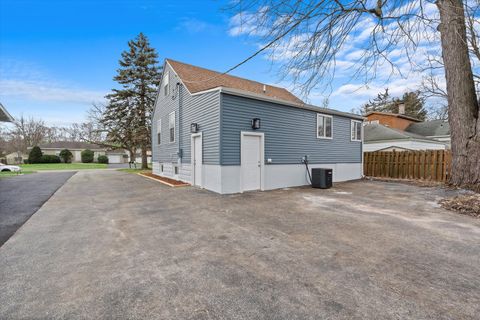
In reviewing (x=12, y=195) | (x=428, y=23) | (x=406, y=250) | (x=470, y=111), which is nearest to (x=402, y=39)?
(x=428, y=23)

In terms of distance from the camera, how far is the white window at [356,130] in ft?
39.4

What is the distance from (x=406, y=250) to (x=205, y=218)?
3533 mm

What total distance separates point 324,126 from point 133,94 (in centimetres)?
1710

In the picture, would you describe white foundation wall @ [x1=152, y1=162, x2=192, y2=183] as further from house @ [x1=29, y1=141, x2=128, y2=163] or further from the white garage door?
the white garage door

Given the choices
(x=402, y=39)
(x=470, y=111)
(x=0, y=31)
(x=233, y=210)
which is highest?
(x=0, y=31)

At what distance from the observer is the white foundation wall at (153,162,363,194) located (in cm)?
750

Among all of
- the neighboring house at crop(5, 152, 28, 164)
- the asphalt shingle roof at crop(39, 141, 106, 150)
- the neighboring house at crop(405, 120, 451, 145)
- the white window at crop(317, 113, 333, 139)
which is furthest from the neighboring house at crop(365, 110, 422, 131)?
the neighboring house at crop(5, 152, 28, 164)

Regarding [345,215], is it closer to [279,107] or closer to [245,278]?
[245,278]

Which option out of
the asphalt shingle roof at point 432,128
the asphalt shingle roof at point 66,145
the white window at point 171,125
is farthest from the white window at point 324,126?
the asphalt shingle roof at point 66,145

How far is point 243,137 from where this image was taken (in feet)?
25.8

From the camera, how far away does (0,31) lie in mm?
10094

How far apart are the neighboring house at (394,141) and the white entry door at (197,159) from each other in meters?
15.9

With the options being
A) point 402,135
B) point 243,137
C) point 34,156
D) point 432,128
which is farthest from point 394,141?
point 34,156

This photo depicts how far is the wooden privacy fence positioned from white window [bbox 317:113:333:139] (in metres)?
4.46
